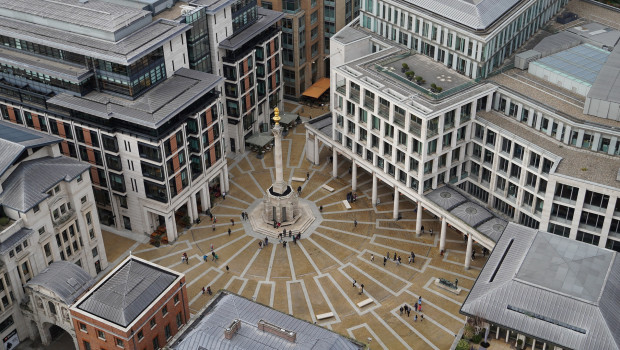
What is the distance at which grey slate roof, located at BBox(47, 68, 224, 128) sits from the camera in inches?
4823

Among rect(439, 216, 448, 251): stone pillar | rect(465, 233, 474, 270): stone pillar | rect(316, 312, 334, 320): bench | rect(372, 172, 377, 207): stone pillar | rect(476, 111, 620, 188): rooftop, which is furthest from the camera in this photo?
rect(372, 172, 377, 207): stone pillar

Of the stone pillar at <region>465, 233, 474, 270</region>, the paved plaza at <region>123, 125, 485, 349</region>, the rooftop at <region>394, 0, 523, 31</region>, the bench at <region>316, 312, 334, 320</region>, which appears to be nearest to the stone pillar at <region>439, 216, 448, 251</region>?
the paved plaza at <region>123, 125, 485, 349</region>

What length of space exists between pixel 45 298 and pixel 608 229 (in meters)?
83.9

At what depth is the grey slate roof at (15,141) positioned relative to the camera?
109 m

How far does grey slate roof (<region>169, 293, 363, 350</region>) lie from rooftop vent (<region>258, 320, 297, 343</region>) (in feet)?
1.32

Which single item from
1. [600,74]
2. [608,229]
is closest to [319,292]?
[608,229]

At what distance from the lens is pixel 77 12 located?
131375 mm

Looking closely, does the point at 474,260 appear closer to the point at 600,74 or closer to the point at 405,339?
the point at 405,339

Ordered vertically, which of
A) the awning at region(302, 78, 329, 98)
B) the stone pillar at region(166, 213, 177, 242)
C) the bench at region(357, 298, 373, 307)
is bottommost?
the bench at region(357, 298, 373, 307)

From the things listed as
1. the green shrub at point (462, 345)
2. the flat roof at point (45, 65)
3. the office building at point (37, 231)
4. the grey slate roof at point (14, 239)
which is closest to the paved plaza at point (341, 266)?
the green shrub at point (462, 345)

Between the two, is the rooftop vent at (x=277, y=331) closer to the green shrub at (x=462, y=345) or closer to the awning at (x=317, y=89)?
the green shrub at (x=462, y=345)

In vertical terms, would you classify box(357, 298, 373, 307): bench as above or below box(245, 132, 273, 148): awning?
below

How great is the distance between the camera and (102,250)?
12750 centimetres

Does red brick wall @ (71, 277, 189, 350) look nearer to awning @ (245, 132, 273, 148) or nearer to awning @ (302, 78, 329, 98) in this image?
awning @ (245, 132, 273, 148)
